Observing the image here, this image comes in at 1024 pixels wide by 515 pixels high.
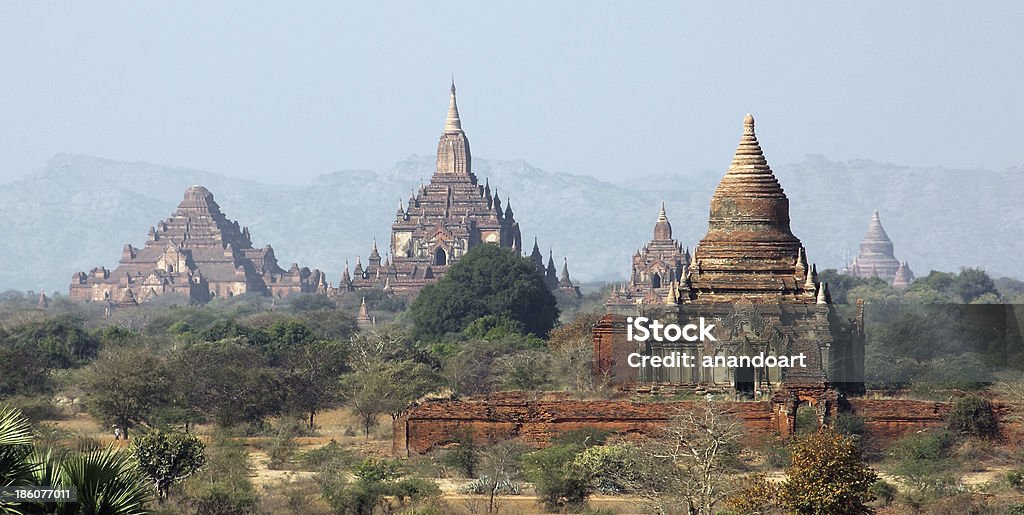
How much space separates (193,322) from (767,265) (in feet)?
188

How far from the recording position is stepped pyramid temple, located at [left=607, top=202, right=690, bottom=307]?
365 ft

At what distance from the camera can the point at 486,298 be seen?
284ft

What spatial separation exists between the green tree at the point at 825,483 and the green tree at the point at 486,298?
52165 mm

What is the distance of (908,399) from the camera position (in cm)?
4531

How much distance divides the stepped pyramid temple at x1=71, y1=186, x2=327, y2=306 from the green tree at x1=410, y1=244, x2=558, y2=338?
6960 cm

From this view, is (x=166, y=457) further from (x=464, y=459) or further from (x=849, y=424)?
(x=849, y=424)

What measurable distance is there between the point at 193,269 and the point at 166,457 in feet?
409

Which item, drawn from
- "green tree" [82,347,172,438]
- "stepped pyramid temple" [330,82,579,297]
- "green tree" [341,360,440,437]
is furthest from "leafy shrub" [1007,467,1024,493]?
"stepped pyramid temple" [330,82,579,297]

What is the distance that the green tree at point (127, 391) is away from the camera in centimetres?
4941

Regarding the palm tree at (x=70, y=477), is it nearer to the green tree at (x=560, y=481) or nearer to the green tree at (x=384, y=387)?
the green tree at (x=560, y=481)

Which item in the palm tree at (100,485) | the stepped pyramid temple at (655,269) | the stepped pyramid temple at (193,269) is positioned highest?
the stepped pyramid temple at (193,269)

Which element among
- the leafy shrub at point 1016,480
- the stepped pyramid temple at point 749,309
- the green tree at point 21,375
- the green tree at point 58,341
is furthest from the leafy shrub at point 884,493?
the green tree at point 58,341

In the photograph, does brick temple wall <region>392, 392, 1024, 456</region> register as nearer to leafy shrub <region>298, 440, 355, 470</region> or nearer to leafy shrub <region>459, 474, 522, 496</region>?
leafy shrub <region>298, 440, 355, 470</region>

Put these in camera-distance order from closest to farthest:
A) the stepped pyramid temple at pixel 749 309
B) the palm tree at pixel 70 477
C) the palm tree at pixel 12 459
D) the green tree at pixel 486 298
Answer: the palm tree at pixel 12 459
the palm tree at pixel 70 477
the stepped pyramid temple at pixel 749 309
the green tree at pixel 486 298
